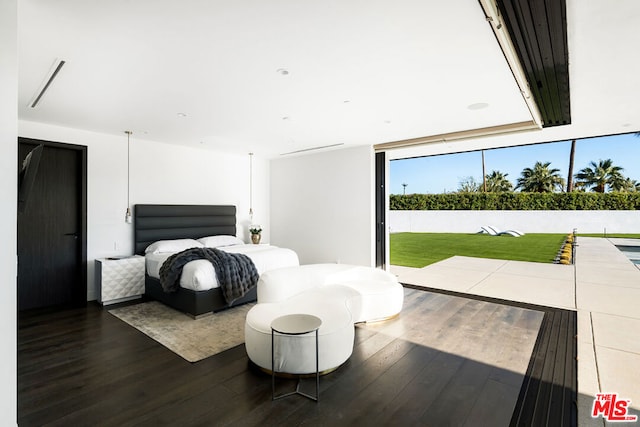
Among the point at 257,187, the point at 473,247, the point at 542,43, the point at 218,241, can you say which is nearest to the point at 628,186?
the point at 473,247

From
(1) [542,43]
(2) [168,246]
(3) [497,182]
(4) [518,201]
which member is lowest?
(2) [168,246]

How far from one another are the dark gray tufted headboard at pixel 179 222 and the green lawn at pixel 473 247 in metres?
4.19

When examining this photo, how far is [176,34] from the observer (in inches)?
82.7

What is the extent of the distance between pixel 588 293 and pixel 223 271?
17.2 feet

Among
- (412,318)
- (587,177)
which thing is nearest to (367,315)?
(412,318)

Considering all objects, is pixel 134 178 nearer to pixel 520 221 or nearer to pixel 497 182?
pixel 520 221

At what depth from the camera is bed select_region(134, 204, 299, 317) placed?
3.73 meters

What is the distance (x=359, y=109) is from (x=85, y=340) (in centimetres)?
382

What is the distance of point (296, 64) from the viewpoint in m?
2.53

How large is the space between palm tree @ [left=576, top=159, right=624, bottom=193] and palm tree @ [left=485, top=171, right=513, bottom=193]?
2636mm

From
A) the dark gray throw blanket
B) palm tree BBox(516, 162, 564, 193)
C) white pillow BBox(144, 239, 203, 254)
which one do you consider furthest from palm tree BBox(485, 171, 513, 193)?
white pillow BBox(144, 239, 203, 254)

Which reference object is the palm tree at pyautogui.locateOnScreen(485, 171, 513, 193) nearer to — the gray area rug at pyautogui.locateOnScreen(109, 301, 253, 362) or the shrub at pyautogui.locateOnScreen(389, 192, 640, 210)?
the shrub at pyautogui.locateOnScreen(389, 192, 640, 210)

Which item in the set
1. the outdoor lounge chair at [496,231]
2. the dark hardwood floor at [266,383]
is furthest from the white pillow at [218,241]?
the outdoor lounge chair at [496,231]

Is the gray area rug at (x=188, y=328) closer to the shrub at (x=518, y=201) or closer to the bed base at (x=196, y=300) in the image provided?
the bed base at (x=196, y=300)
